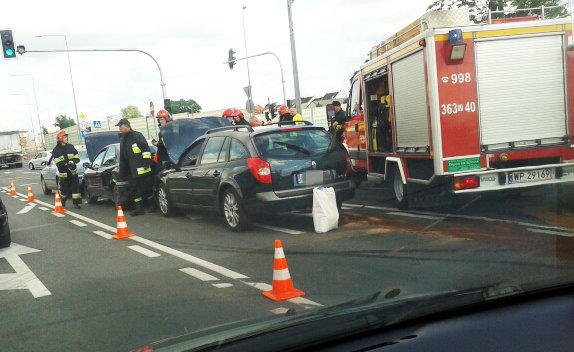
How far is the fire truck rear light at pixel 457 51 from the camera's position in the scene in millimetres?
8484

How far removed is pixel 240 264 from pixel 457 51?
172 inches

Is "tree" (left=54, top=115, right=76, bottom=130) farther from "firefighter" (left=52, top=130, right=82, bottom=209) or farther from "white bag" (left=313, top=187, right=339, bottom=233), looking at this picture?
"white bag" (left=313, top=187, right=339, bottom=233)

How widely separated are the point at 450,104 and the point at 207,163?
3.94 m

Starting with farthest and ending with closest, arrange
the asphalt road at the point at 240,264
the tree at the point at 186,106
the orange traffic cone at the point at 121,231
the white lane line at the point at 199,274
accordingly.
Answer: the tree at the point at 186,106 → the orange traffic cone at the point at 121,231 → the white lane line at the point at 199,274 → the asphalt road at the point at 240,264

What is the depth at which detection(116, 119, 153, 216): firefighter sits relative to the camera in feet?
39.3

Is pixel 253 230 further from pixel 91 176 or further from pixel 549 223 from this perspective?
pixel 91 176

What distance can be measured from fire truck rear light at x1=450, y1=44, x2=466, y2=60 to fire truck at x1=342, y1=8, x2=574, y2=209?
1 cm

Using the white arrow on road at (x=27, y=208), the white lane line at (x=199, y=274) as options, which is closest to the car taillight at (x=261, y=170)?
the white lane line at (x=199, y=274)

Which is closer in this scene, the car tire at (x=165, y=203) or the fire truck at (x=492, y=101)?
the fire truck at (x=492, y=101)

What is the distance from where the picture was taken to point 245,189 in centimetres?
868

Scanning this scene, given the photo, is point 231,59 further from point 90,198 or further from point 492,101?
point 492,101

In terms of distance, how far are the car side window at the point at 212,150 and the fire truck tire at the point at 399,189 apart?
3.11 meters

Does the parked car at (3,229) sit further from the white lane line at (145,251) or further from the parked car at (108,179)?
the parked car at (108,179)

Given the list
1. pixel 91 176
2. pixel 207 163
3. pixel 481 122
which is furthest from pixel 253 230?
pixel 91 176
